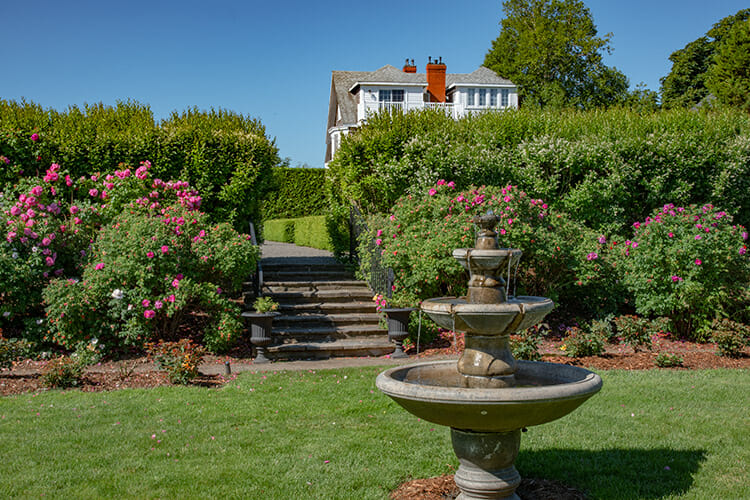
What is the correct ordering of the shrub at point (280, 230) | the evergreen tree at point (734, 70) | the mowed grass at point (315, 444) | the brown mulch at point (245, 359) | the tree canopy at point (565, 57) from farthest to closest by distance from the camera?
the tree canopy at point (565, 57), the shrub at point (280, 230), the evergreen tree at point (734, 70), the brown mulch at point (245, 359), the mowed grass at point (315, 444)

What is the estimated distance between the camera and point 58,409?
20.4ft

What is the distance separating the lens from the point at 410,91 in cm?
3825

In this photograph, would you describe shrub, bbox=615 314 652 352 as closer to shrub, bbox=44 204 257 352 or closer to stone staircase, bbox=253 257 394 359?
stone staircase, bbox=253 257 394 359

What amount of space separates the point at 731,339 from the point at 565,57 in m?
31.0

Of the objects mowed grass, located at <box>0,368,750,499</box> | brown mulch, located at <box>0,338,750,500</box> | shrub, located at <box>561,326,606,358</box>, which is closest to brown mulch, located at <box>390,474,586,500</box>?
mowed grass, located at <box>0,368,750,499</box>

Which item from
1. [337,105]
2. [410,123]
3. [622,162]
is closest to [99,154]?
[410,123]

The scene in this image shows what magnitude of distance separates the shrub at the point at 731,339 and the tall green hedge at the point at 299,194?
2002 cm

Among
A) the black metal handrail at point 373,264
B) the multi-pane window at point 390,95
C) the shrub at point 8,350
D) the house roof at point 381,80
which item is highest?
the house roof at point 381,80

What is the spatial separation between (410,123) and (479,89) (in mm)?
30078

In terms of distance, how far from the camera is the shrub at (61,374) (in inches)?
284

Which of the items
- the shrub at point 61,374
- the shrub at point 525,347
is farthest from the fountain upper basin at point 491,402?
the shrub at point 61,374

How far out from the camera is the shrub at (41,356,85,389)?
23.6 feet

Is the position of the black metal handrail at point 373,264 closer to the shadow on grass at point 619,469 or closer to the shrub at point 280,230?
the shadow on grass at point 619,469

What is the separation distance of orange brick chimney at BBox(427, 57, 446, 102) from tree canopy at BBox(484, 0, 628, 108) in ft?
15.8
